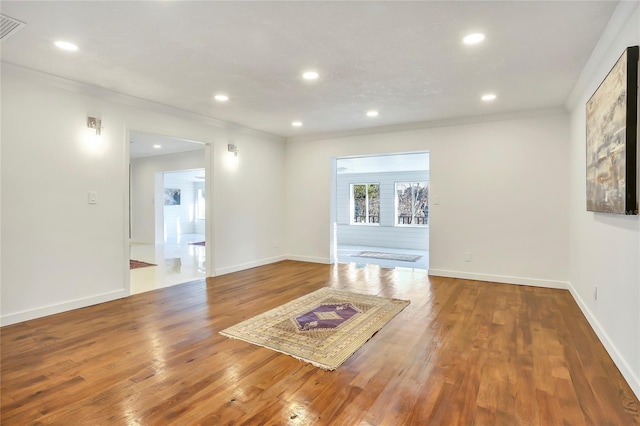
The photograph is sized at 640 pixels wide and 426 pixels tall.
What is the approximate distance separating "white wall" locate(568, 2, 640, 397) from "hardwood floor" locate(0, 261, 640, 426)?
0.17 m

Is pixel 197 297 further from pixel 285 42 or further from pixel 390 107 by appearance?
pixel 390 107

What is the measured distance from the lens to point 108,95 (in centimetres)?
390

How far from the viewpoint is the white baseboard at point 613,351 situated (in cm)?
204

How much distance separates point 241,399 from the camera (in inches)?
77.4

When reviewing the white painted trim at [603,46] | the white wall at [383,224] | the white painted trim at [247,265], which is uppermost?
the white painted trim at [603,46]

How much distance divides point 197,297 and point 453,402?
3187mm

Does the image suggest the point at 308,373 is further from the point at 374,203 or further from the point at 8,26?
the point at 374,203

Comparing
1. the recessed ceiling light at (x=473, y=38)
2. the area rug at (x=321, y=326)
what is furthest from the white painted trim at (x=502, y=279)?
the recessed ceiling light at (x=473, y=38)

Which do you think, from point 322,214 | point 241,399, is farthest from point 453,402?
point 322,214

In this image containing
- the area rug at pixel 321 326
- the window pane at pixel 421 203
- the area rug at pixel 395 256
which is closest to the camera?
the area rug at pixel 321 326

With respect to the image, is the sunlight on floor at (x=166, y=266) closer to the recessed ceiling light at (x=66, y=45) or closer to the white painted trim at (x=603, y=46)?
the recessed ceiling light at (x=66, y=45)

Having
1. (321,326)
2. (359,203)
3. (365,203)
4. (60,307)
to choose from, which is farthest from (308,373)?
(359,203)

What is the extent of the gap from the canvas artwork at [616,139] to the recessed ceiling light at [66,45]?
406cm

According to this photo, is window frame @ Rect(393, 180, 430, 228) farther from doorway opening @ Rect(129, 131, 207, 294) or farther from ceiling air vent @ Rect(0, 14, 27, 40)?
ceiling air vent @ Rect(0, 14, 27, 40)
